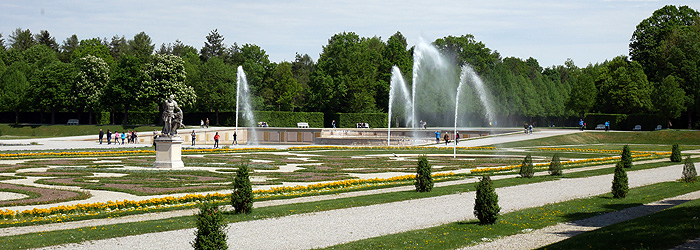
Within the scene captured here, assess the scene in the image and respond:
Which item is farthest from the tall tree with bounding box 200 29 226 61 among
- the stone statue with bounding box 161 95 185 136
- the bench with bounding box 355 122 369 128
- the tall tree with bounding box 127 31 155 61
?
the stone statue with bounding box 161 95 185 136

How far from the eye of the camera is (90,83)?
87.0 meters

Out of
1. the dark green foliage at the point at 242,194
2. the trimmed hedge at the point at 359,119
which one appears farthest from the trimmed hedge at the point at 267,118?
the dark green foliage at the point at 242,194

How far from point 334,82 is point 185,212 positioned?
81.1 m

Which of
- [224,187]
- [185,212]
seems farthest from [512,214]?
[224,187]

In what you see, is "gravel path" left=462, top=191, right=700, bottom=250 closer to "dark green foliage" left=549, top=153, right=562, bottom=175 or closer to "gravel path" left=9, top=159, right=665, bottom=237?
"gravel path" left=9, top=159, right=665, bottom=237

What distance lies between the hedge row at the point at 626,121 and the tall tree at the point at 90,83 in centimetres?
6223

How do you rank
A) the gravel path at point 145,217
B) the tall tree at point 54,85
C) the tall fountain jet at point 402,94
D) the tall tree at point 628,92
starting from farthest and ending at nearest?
the tall fountain jet at point 402,94 → the tall tree at point 54,85 → the tall tree at point 628,92 → the gravel path at point 145,217

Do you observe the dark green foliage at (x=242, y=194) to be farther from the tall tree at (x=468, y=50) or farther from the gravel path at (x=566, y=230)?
the tall tree at (x=468, y=50)

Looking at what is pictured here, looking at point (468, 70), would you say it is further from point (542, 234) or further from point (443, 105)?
point (542, 234)

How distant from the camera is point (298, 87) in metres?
118

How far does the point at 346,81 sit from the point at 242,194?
266 feet

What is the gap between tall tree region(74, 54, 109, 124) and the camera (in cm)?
8619

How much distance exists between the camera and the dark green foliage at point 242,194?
18234 mm

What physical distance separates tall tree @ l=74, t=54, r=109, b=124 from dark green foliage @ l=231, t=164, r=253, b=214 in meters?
73.0
